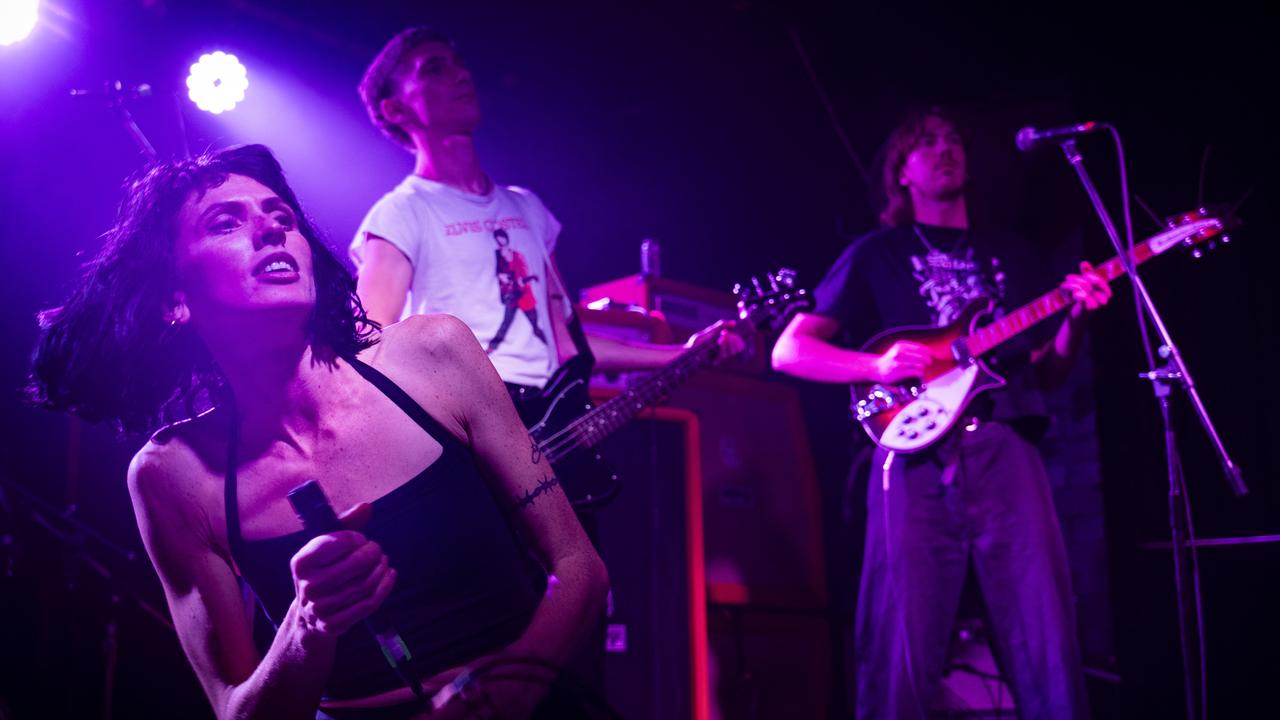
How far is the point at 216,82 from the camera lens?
392 centimetres

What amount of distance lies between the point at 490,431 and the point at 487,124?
421 cm

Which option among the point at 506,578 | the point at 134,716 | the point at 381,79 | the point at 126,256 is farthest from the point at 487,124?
the point at 506,578

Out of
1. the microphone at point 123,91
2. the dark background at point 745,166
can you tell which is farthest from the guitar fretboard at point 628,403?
the microphone at point 123,91

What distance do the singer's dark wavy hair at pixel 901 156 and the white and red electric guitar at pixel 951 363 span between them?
2.06 ft

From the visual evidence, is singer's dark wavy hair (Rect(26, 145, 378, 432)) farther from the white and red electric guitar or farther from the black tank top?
the white and red electric guitar

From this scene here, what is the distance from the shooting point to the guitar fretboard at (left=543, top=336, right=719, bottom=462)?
3271 mm

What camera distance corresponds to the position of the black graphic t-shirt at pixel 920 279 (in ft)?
12.1

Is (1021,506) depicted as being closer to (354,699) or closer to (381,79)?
(354,699)

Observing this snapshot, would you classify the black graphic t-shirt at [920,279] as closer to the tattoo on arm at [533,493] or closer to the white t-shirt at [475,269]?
the white t-shirt at [475,269]

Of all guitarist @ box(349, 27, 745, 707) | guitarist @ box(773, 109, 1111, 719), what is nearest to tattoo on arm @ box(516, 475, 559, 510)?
guitarist @ box(349, 27, 745, 707)

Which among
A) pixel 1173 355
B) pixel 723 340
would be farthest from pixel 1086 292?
pixel 723 340

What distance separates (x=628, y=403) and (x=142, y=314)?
197cm

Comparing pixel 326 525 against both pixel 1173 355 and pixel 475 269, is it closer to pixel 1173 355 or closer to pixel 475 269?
pixel 475 269

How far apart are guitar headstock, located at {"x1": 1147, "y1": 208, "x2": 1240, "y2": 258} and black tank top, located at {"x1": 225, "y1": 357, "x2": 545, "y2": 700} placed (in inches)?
116
